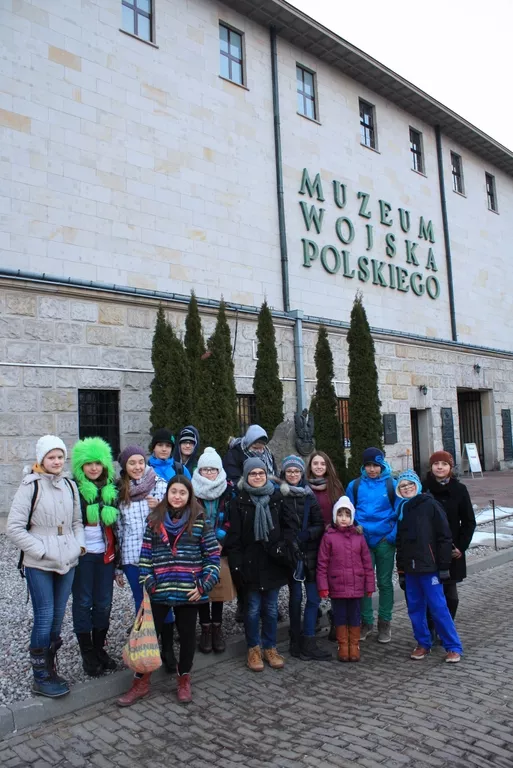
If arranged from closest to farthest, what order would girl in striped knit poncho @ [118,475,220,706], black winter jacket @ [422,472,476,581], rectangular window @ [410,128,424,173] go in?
1. girl in striped knit poncho @ [118,475,220,706]
2. black winter jacket @ [422,472,476,581]
3. rectangular window @ [410,128,424,173]

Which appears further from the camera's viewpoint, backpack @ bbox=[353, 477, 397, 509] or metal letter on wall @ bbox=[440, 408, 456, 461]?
metal letter on wall @ bbox=[440, 408, 456, 461]

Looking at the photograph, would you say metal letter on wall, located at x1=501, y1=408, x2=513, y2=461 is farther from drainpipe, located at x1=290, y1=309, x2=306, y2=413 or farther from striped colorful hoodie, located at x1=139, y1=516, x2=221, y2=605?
striped colorful hoodie, located at x1=139, y1=516, x2=221, y2=605

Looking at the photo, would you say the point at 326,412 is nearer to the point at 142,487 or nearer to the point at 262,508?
the point at 262,508

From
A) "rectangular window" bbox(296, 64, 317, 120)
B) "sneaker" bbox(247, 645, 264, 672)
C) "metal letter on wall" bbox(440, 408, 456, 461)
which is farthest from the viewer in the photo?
"metal letter on wall" bbox(440, 408, 456, 461)

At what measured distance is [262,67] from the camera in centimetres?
1694

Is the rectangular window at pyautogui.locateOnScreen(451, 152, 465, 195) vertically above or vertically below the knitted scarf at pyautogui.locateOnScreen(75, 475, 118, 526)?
Result: above

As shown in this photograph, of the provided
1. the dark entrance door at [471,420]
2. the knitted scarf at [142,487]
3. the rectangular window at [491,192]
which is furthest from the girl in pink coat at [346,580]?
the rectangular window at [491,192]

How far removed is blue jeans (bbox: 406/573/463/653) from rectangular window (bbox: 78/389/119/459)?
7746 mm

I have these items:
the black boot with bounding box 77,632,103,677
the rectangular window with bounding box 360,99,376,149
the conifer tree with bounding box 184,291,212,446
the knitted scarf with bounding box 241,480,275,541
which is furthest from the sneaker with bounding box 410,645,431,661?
the rectangular window with bounding box 360,99,376,149

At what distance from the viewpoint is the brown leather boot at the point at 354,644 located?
18.5 ft

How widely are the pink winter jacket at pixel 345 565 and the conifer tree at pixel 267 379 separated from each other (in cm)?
867

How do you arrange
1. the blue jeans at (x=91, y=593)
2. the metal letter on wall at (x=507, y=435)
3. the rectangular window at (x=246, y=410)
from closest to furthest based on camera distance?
1. the blue jeans at (x=91, y=593)
2. the rectangular window at (x=246, y=410)
3. the metal letter on wall at (x=507, y=435)

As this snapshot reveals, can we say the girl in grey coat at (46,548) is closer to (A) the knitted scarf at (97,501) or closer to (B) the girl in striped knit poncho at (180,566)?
(A) the knitted scarf at (97,501)

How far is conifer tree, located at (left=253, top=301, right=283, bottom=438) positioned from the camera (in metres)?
14.5
